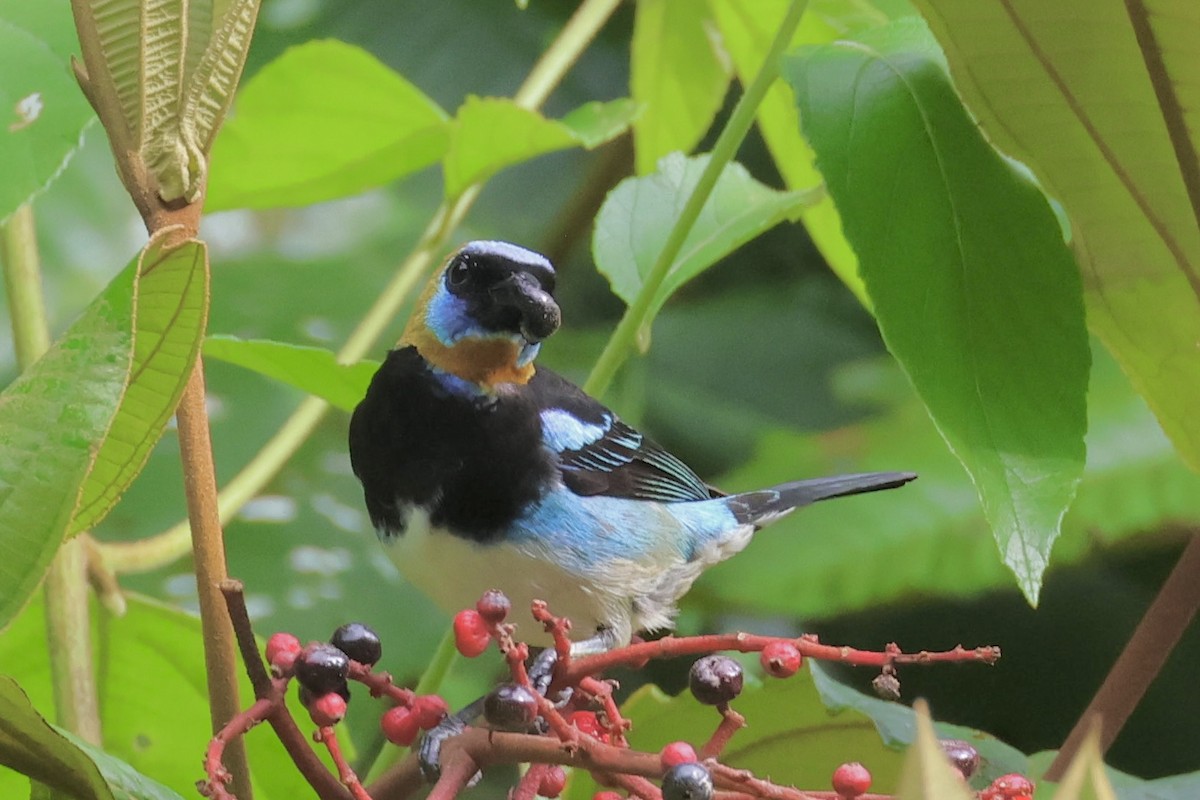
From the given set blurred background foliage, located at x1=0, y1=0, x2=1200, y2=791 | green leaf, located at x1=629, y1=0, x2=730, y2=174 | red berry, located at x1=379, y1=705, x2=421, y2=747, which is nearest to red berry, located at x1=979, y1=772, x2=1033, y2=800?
red berry, located at x1=379, y1=705, x2=421, y2=747

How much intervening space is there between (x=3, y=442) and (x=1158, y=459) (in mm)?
1305

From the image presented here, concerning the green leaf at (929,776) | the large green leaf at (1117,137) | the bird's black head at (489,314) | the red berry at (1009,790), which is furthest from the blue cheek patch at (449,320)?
the green leaf at (929,776)

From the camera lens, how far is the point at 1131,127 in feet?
2.21

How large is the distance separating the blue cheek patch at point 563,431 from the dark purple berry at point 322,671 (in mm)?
383

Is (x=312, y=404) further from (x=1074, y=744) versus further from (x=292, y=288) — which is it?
(x=292, y=288)

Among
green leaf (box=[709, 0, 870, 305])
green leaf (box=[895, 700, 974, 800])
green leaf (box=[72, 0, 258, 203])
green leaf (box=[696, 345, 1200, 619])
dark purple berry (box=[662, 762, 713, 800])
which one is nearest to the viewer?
green leaf (box=[895, 700, 974, 800])

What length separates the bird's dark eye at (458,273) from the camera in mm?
828

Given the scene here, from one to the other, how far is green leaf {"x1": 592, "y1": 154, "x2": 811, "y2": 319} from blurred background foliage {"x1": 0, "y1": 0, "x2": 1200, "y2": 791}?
514 millimetres

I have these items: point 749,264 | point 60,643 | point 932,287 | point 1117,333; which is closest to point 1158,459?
point 749,264

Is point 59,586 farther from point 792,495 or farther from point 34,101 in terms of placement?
point 792,495

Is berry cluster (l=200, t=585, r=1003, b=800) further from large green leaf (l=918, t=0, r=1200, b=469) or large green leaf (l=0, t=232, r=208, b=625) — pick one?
large green leaf (l=918, t=0, r=1200, b=469)

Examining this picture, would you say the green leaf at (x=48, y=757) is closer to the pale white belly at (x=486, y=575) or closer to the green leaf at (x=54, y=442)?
the green leaf at (x=54, y=442)

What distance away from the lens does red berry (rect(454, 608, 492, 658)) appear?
52cm

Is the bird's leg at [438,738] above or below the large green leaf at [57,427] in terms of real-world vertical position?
below
